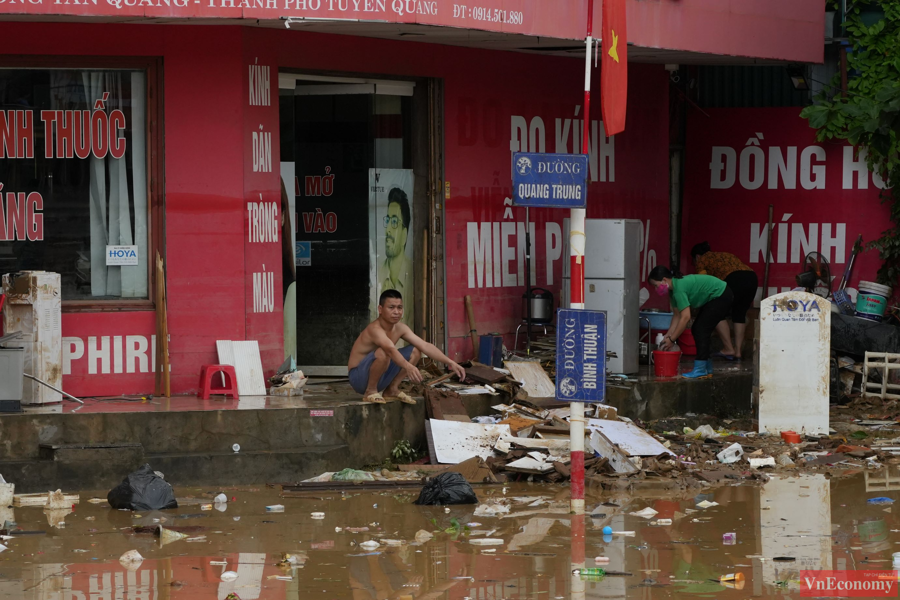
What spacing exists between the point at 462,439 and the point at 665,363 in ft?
11.3

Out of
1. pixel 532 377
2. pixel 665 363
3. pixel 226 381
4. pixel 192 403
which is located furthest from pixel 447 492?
pixel 665 363

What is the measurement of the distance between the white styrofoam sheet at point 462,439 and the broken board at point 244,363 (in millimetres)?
1744

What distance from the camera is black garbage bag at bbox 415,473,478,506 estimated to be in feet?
31.4

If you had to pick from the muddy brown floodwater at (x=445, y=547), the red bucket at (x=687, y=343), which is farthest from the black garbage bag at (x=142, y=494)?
the red bucket at (x=687, y=343)

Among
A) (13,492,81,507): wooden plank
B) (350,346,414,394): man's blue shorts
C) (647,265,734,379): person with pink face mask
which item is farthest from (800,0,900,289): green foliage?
(13,492,81,507): wooden plank

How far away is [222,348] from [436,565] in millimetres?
4670

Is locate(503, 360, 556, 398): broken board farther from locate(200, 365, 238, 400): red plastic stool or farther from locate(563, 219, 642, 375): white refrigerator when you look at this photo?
locate(200, 365, 238, 400): red plastic stool

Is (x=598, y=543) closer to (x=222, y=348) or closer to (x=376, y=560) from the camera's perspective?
(x=376, y=560)

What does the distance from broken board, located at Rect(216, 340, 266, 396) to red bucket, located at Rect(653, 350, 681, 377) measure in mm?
4483

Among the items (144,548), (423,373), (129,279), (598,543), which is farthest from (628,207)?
(144,548)

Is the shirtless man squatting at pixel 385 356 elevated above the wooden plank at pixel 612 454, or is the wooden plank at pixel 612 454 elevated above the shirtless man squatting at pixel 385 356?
the shirtless man squatting at pixel 385 356

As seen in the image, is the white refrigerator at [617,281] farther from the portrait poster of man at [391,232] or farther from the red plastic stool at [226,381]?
the red plastic stool at [226,381]

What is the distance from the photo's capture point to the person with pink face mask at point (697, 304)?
1370cm

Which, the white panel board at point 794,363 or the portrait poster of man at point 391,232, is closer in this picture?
the white panel board at point 794,363
